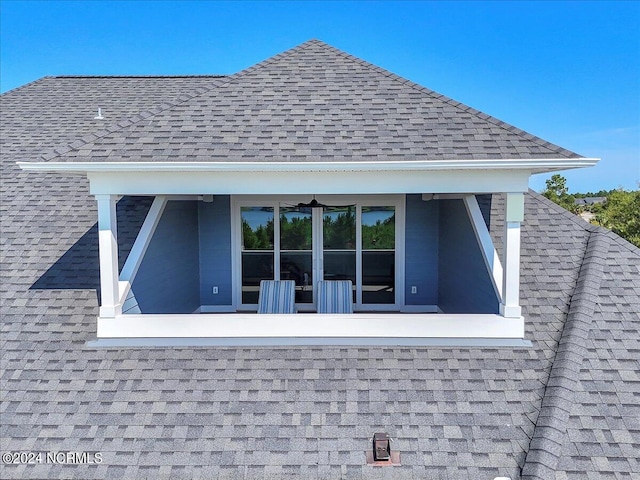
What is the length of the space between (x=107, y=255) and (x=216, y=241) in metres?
3.00

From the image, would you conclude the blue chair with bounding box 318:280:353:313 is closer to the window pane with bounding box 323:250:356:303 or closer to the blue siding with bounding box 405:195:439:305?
the window pane with bounding box 323:250:356:303

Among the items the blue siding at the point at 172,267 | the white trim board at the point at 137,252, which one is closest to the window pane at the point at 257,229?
the blue siding at the point at 172,267

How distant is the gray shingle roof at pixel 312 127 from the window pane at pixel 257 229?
2.59 meters

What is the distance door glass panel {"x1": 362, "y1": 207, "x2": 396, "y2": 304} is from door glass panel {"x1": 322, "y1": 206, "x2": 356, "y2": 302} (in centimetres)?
22

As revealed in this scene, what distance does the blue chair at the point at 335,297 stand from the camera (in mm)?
7184

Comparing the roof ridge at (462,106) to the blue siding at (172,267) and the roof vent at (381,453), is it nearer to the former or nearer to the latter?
the roof vent at (381,453)

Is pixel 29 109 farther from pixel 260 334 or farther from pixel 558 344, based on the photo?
pixel 558 344

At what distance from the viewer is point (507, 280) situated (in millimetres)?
4988

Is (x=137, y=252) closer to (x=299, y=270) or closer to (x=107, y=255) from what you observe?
(x=107, y=255)

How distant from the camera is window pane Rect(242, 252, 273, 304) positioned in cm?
794

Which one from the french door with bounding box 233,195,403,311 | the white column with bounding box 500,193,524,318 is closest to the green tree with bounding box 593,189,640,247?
the french door with bounding box 233,195,403,311

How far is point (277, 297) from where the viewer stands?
24.4 feet

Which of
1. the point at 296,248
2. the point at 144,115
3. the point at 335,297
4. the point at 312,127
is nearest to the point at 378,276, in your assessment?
the point at 335,297

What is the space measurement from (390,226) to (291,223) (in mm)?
1954
